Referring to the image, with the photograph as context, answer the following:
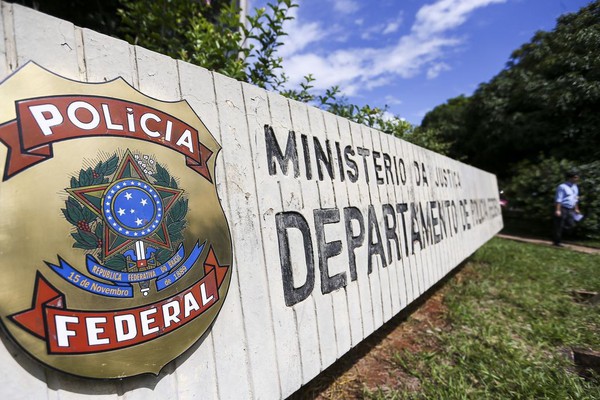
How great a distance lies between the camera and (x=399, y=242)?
2621mm

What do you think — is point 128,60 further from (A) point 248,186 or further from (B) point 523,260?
(B) point 523,260

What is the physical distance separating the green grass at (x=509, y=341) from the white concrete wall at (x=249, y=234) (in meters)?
0.59

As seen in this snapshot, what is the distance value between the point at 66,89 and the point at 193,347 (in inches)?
35.3

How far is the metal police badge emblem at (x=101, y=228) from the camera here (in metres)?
0.80

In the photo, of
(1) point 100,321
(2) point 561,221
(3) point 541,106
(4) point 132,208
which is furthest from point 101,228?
(2) point 561,221

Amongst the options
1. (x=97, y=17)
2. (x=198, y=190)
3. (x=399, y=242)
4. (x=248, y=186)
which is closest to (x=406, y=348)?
(x=399, y=242)

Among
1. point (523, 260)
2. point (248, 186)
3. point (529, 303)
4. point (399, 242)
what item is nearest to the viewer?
point (248, 186)

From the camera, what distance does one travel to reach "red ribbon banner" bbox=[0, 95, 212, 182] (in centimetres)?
81

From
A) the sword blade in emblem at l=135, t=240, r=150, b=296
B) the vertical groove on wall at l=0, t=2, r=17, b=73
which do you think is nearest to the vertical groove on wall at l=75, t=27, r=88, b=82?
the vertical groove on wall at l=0, t=2, r=17, b=73

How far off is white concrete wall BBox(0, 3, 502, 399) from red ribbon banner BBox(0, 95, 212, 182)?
107 mm

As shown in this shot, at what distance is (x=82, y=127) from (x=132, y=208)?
10.4 inches

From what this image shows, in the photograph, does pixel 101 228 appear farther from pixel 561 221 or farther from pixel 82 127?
pixel 561 221

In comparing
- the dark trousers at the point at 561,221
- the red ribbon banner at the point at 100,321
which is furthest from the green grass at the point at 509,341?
the dark trousers at the point at 561,221

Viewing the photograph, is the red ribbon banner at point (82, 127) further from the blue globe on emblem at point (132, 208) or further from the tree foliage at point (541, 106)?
the tree foliage at point (541, 106)
